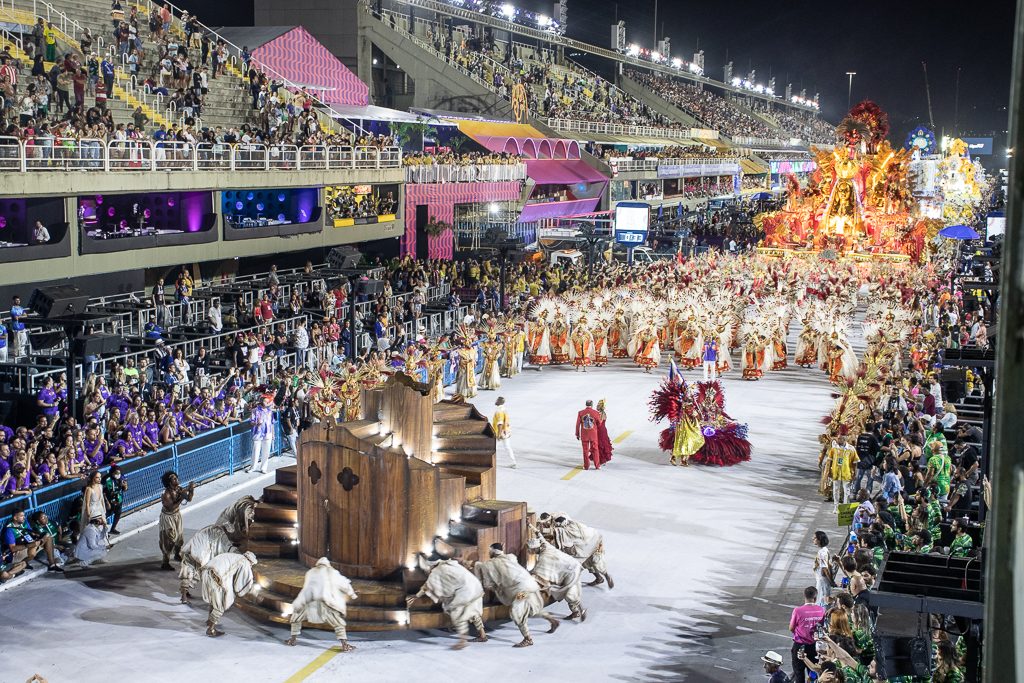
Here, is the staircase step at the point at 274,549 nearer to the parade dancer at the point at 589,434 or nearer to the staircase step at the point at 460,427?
the staircase step at the point at 460,427

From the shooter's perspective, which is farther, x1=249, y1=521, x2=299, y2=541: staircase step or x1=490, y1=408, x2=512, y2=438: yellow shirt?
x1=490, y1=408, x2=512, y2=438: yellow shirt

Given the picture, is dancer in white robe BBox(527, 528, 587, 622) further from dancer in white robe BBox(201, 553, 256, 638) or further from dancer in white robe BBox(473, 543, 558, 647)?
dancer in white robe BBox(201, 553, 256, 638)

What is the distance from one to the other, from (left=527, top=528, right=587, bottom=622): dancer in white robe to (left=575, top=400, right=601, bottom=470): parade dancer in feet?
22.7

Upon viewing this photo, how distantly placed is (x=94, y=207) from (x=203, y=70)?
6151 millimetres

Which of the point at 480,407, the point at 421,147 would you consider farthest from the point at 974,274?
the point at 421,147

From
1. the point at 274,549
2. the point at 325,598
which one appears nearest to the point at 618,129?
the point at 274,549

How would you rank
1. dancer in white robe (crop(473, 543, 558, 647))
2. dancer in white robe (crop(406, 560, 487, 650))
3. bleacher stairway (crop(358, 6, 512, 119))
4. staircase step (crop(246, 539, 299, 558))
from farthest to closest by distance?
bleacher stairway (crop(358, 6, 512, 119)) → staircase step (crop(246, 539, 299, 558)) → dancer in white robe (crop(473, 543, 558, 647)) → dancer in white robe (crop(406, 560, 487, 650))

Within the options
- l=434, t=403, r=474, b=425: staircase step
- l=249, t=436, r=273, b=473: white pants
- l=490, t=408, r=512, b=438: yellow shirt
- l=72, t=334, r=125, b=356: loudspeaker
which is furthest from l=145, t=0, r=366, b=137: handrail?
l=434, t=403, r=474, b=425: staircase step

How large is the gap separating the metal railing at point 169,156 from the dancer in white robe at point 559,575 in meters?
14.3

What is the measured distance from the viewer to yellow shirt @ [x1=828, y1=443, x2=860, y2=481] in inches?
707

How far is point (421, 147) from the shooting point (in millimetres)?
49875

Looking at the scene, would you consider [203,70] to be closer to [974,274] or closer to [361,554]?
[974,274]

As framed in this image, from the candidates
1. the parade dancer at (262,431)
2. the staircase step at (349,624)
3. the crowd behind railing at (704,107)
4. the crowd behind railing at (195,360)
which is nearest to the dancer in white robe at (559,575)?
the staircase step at (349,624)

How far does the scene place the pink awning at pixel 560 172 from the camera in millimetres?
53188
